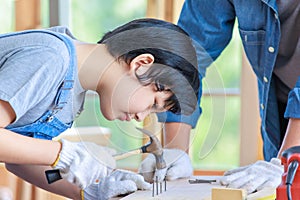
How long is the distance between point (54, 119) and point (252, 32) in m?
0.63

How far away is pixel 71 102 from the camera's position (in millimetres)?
1417

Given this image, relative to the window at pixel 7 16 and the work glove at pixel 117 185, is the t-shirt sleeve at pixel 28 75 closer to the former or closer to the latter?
the work glove at pixel 117 185

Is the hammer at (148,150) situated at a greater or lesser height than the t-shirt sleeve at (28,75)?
lesser

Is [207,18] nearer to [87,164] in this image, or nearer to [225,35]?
[225,35]

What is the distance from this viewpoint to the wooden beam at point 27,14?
11.1 ft

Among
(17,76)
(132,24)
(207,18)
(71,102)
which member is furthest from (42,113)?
(207,18)

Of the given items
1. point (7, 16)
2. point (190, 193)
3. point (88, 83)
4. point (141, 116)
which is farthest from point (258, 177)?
point (7, 16)

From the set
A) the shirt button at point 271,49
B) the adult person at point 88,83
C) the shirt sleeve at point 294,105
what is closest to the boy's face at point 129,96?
the adult person at point 88,83

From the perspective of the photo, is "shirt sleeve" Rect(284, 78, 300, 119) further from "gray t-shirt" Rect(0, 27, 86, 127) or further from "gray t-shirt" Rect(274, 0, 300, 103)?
"gray t-shirt" Rect(0, 27, 86, 127)

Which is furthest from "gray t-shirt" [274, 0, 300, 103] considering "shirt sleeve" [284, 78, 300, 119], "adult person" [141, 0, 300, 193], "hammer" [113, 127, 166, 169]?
"hammer" [113, 127, 166, 169]

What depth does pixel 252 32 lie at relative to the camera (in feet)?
5.72

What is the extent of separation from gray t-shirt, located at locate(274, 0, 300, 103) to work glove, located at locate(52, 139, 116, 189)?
2.12 ft

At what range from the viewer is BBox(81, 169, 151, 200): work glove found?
4.61 ft

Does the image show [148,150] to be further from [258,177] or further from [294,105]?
[294,105]
